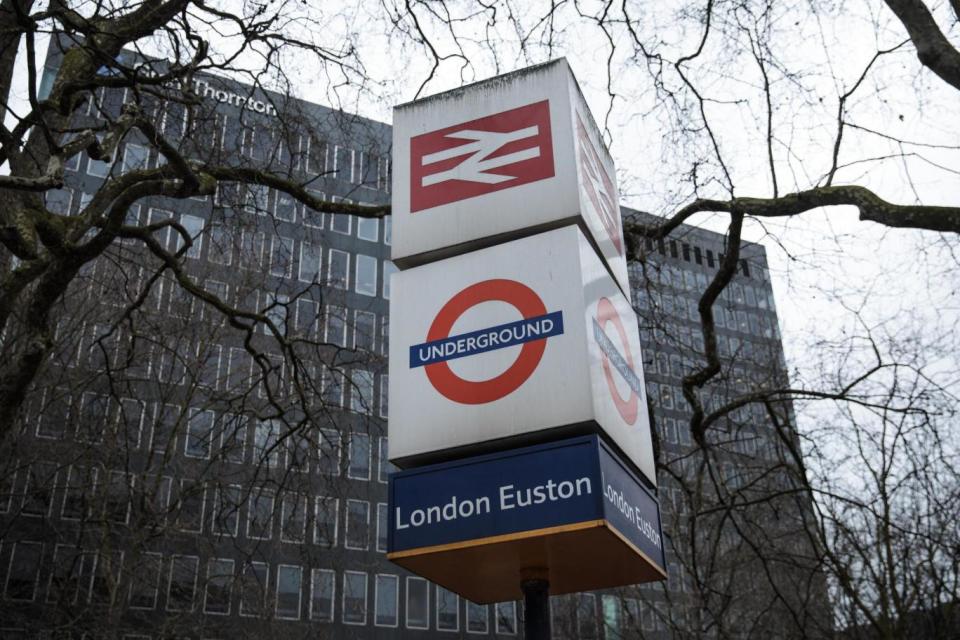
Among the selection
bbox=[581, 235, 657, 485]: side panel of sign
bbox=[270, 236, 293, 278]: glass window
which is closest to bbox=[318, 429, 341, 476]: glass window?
bbox=[270, 236, 293, 278]: glass window

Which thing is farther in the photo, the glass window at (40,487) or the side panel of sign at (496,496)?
the glass window at (40,487)

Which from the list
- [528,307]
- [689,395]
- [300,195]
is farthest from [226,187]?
[528,307]

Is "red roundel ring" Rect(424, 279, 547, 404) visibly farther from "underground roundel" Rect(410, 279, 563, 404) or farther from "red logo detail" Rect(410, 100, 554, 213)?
"red logo detail" Rect(410, 100, 554, 213)

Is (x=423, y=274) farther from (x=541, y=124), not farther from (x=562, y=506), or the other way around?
(x=562, y=506)

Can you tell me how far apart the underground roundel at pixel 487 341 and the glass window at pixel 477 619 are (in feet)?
126

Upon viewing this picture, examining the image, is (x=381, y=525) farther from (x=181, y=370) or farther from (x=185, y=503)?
(x=185, y=503)

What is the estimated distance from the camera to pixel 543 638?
3479 mm

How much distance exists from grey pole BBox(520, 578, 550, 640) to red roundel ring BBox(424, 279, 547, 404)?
700mm

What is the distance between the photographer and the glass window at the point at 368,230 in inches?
1793

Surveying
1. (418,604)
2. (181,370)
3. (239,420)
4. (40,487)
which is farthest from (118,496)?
(418,604)

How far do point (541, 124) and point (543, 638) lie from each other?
2216 mm

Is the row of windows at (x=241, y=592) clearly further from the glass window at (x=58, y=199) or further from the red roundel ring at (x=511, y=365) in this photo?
the red roundel ring at (x=511, y=365)

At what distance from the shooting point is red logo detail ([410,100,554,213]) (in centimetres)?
439

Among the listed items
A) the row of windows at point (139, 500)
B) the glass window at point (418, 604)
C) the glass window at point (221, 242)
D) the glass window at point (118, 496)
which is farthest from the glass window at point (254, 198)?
the glass window at point (418, 604)
